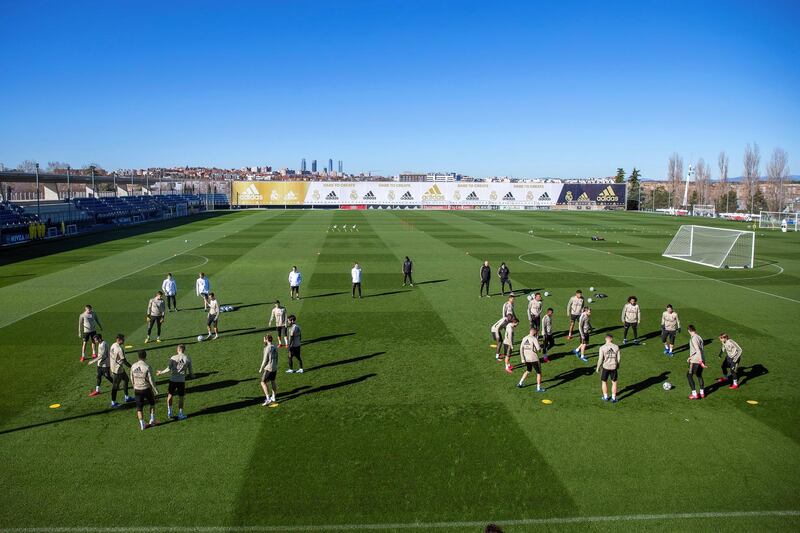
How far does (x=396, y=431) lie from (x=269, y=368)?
3.35 m

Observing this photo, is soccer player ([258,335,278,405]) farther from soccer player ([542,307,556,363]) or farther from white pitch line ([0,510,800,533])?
soccer player ([542,307,556,363])

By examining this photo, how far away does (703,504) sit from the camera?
30.0 feet

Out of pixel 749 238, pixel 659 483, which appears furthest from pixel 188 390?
pixel 749 238

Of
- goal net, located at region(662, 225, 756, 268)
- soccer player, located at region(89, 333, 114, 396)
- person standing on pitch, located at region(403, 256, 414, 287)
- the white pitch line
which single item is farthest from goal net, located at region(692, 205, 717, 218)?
soccer player, located at region(89, 333, 114, 396)

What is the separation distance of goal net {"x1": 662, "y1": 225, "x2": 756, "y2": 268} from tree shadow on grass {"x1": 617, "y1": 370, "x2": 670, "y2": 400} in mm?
23469

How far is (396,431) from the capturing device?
38.0 ft

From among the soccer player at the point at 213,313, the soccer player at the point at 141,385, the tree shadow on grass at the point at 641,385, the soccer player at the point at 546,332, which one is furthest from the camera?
the soccer player at the point at 213,313

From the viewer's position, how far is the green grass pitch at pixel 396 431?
8898 mm

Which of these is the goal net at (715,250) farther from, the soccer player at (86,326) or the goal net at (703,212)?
the goal net at (703,212)

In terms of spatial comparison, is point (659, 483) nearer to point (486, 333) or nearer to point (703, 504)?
point (703, 504)

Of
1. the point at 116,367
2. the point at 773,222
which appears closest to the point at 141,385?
the point at 116,367

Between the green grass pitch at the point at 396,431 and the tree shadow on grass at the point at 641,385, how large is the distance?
0.26 feet

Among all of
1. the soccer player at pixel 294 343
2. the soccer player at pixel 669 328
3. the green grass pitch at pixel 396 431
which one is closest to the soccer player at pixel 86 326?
the green grass pitch at pixel 396 431

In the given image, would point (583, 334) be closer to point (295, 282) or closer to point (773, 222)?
point (295, 282)
